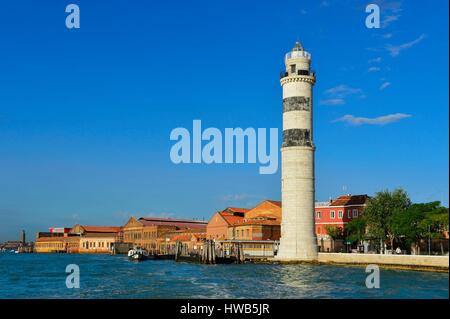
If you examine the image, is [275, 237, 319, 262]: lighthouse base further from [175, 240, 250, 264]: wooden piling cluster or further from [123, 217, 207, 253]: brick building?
[123, 217, 207, 253]: brick building

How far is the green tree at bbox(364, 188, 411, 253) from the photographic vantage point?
208 ft

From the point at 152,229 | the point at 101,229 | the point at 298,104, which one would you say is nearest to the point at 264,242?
the point at 298,104

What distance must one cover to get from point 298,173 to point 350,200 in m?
19.2

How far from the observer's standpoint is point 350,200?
252 feet

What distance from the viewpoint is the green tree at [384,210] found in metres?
63.5

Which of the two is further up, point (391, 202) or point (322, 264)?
point (391, 202)

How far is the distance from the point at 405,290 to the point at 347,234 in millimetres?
42405

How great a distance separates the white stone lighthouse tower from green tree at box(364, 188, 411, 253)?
789cm

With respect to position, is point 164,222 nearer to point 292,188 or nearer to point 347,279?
point 292,188

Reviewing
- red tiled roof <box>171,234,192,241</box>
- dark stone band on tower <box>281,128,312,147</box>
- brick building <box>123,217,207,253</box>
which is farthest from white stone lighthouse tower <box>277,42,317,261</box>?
brick building <box>123,217,207,253</box>

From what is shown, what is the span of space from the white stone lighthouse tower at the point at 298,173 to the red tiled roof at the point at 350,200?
16.6 meters

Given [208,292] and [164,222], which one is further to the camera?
[164,222]
